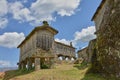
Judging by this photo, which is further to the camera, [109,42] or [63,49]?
[63,49]

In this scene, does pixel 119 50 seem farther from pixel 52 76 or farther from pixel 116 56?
pixel 52 76

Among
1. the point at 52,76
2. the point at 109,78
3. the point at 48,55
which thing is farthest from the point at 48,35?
the point at 109,78

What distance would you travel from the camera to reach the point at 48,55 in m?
31.4

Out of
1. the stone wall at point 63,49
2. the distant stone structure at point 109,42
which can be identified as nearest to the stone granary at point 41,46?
the distant stone structure at point 109,42

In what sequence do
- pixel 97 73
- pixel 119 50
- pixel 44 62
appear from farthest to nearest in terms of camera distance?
pixel 44 62, pixel 97 73, pixel 119 50

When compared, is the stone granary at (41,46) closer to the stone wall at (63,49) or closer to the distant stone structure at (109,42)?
the distant stone structure at (109,42)

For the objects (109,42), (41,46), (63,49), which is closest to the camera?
(109,42)

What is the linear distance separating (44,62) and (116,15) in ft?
49.5

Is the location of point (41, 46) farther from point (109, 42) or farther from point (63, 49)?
point (63, 49)

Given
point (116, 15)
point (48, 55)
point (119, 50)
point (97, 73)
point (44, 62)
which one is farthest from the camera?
point (44, 62)

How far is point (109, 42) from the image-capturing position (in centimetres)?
2338

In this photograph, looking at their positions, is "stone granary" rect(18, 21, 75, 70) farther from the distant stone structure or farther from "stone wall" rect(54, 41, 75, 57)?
"stone wall" rect(54, 41, 75, 57)

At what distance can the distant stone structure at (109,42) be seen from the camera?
2209cm

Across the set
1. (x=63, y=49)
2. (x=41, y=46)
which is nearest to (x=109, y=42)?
(x=41, y=46)
